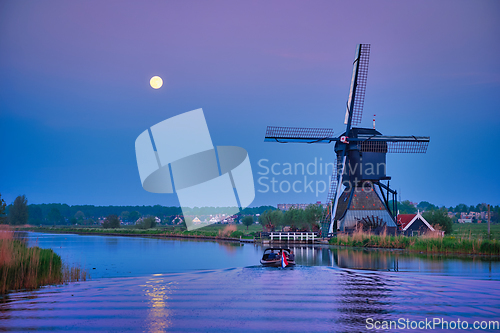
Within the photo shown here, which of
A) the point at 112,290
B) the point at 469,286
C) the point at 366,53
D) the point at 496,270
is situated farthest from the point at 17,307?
the point at 366,53

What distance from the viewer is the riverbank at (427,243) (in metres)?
31.2

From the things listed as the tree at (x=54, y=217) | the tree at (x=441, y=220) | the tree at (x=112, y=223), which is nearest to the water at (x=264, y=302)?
the tree at (x=441, y=220)

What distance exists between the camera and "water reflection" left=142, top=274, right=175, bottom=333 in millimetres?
11570

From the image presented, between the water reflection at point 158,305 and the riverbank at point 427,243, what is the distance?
24746 millimetres

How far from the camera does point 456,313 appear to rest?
12836 millimetres

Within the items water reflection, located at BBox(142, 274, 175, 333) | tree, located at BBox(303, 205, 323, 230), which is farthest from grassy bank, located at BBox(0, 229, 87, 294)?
tree, located at BBox(303, 205, 323, 230)

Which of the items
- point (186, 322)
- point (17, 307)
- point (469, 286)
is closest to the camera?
point (186, 322)

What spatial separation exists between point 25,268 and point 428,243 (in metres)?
31.6

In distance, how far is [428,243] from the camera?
35.6 metres

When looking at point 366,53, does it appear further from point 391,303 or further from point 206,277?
point 391,303

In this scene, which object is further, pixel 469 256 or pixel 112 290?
pixel 469 256

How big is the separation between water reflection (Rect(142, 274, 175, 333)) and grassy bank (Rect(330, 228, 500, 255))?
2475 cm

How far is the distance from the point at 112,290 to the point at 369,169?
36175mm

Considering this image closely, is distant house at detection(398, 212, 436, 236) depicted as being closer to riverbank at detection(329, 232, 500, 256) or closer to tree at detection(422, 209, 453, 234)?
tree at detection(422, 209, 453, 234)
